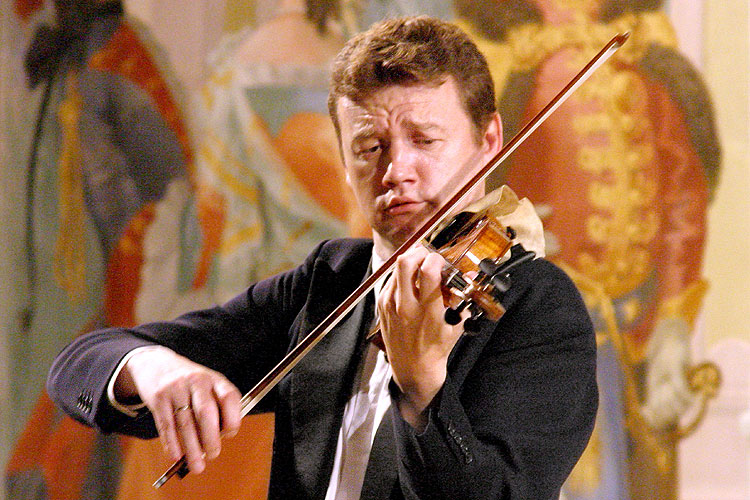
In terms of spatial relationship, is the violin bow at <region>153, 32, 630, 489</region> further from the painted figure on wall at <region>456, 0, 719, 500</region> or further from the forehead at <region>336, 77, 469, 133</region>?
the painted figure on wall at <region>456, 0, 719, 500</region>

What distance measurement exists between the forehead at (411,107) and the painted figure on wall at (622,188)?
158cm

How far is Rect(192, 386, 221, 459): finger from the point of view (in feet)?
3.43

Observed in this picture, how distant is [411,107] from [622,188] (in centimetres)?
175

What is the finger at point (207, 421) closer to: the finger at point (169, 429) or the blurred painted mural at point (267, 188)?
the finger at point (169, 429)

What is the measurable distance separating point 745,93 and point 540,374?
6.82ft

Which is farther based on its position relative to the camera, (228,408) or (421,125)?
(421,125)

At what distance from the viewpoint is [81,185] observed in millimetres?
3027

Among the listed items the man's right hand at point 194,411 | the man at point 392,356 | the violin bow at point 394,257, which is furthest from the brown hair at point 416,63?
the man's right hand at point 194,411

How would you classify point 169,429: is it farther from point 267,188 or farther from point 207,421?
point 267,188

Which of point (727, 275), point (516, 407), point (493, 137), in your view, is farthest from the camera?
point (727, 275)

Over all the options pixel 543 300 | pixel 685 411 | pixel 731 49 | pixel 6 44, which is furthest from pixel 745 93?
pixel 6 44

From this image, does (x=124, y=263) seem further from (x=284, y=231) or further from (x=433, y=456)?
(x=433, y=456)

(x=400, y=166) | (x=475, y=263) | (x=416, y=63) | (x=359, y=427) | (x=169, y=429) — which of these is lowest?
(x=359, y=427)

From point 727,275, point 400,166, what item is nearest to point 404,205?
point 400,166
